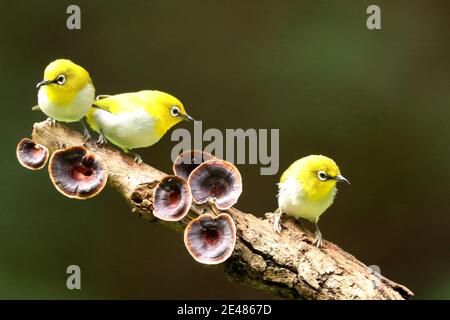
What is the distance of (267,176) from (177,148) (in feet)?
5.72

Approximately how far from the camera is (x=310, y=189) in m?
2.31

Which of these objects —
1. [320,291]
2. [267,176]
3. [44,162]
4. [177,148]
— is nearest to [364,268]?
[320,291]

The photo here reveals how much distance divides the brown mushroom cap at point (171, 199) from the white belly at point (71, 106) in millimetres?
385

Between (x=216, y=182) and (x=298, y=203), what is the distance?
0.38 m

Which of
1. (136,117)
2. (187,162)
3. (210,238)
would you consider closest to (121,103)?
(136,117)

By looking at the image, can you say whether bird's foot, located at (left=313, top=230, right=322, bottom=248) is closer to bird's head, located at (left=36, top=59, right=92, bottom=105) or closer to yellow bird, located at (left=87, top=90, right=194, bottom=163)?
yellow bird, located at (left=87, top=90, right=194, bottom=163)

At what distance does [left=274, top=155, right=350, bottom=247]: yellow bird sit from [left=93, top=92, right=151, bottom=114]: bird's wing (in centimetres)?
62

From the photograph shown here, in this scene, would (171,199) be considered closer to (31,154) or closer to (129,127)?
(129,127)

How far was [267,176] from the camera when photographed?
4.00 meters

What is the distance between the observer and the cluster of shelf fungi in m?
2.02

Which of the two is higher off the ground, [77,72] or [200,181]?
[77,72]

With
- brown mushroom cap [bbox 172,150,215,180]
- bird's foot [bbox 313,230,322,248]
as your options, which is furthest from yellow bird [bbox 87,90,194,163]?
bird's foot [bbox 313,230,322,248]

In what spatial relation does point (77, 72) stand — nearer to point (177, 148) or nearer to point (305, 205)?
point (177, 148)

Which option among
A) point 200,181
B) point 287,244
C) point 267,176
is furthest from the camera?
point 267,176
